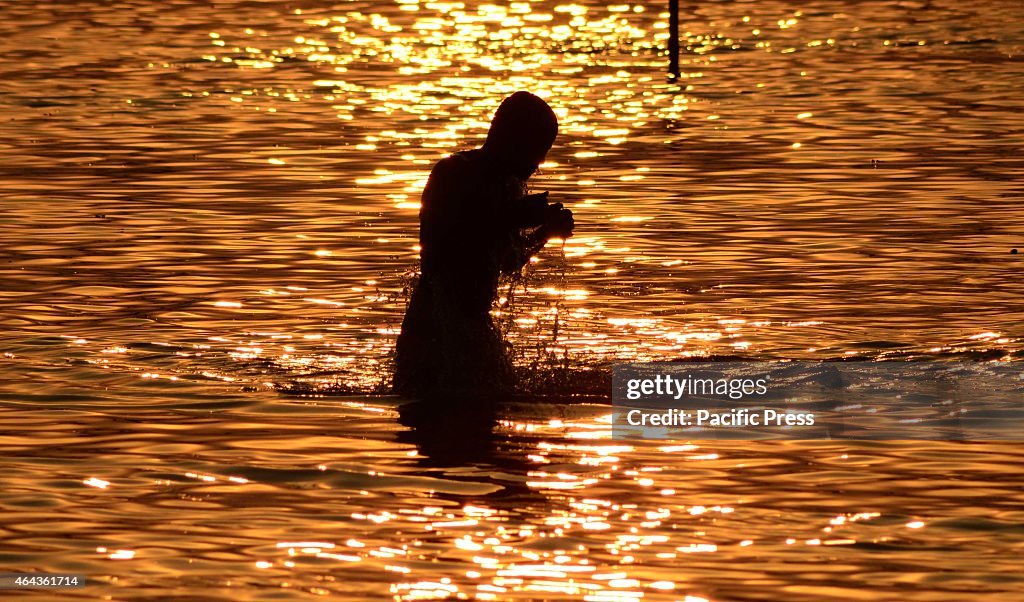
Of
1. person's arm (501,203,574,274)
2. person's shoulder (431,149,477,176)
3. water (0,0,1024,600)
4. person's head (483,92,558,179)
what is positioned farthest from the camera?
person's shoulder (431,149,477,176)

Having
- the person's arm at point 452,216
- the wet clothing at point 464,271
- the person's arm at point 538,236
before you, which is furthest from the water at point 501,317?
the person's arm at point 452,216

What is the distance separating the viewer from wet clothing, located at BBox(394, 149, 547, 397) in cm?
1152

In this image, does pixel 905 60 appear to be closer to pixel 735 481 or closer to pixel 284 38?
pixel 284 38

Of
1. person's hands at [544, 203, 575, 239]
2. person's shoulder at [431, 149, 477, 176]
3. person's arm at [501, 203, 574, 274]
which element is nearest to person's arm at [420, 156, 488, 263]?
person's shoulder at [431, 149, 477, 176]

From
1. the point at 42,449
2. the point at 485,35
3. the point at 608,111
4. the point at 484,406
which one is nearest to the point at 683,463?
the point at 484,406

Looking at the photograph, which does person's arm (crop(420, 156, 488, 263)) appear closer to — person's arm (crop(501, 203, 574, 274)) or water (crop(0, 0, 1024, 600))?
person's arm (crop(501, 203, 574, 274))

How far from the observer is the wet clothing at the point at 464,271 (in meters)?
11.5

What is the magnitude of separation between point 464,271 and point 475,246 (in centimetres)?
15

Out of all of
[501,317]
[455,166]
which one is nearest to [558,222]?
[455,166]

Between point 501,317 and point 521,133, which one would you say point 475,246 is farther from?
point 501,317

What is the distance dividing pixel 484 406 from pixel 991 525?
327cm

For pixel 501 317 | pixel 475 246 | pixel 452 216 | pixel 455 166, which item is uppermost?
pixel 455 166

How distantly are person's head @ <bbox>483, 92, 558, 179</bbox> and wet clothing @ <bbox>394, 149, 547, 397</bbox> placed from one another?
73 millimetres

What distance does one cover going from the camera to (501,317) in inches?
528
